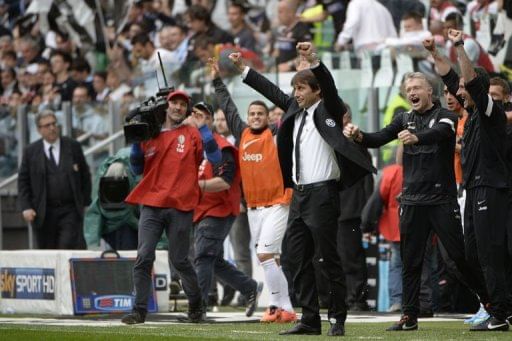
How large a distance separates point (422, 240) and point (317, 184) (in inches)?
42.1

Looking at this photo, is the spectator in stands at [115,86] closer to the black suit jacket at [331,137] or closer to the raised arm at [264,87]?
the raised arm at [264,87]

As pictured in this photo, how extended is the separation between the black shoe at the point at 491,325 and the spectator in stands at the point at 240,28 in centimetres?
915

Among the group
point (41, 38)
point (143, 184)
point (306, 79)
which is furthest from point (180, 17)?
point (306, 79)

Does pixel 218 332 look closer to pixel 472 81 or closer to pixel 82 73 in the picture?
pixel 472 81

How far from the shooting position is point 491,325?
36.8 ft

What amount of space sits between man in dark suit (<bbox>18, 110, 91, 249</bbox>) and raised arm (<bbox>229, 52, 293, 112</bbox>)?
5.82 m

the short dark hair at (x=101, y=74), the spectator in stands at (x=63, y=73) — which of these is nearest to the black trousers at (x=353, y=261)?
the spectator in stands at (x=63, y=73)

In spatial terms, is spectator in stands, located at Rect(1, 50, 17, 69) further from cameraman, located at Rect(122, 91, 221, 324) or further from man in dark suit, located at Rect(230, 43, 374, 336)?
man in dark suit, located at Rect(230, 43, 374, 336)

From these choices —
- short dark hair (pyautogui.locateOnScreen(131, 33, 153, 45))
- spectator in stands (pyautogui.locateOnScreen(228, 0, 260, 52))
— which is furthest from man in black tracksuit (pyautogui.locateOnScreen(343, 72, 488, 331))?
short dark hair (pyautogui.locateOnScreen(131, 33, 153, 45))

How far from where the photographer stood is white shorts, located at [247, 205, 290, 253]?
13.4 meters

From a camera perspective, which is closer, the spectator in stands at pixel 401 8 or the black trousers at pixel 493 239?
the black trousers at pixel 493 239

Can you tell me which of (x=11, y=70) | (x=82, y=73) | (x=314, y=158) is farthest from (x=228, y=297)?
(x=11, y=70)

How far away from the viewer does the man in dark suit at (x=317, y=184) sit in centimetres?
1093

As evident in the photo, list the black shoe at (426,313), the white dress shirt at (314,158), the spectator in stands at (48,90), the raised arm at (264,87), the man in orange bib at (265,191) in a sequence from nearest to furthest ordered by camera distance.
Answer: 1. the white dress shirt at (314,158)
2. the raised arm at (264,87)
3. the man in orange bib at (265,191)
4. the black shoe at (426,313)
5. the spectator in stands at (48,90)
